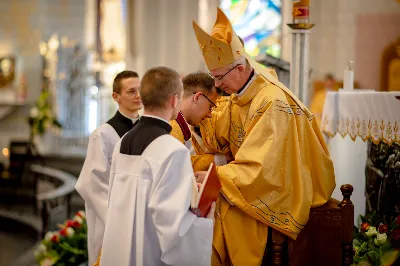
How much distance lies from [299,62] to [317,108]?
5.68 meters

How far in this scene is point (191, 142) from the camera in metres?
4.06

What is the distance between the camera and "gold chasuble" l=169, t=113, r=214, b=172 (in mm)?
3543

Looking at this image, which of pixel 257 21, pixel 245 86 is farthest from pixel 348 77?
pixel 257 21

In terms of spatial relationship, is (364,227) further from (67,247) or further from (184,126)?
(67,247)

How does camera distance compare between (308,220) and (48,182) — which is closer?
(308,220)

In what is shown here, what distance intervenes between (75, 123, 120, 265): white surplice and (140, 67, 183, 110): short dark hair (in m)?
1.14

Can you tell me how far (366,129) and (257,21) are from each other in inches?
353

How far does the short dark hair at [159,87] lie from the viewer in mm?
2895

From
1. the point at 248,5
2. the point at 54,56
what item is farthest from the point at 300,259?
the point at 54,56

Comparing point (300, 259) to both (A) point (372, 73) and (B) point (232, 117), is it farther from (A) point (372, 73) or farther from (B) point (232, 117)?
(A) point (372, 73)

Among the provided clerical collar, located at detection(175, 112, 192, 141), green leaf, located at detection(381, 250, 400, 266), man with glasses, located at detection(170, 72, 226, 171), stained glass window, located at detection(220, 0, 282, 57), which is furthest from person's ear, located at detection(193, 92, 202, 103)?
stained glass window, located at detection(220, 0, 282, 57)

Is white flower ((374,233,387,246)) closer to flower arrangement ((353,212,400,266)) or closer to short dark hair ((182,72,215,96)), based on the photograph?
flower arrangement ((353,212,400,266))

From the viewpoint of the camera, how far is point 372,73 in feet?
37.7

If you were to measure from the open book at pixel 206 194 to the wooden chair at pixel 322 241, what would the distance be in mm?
565
